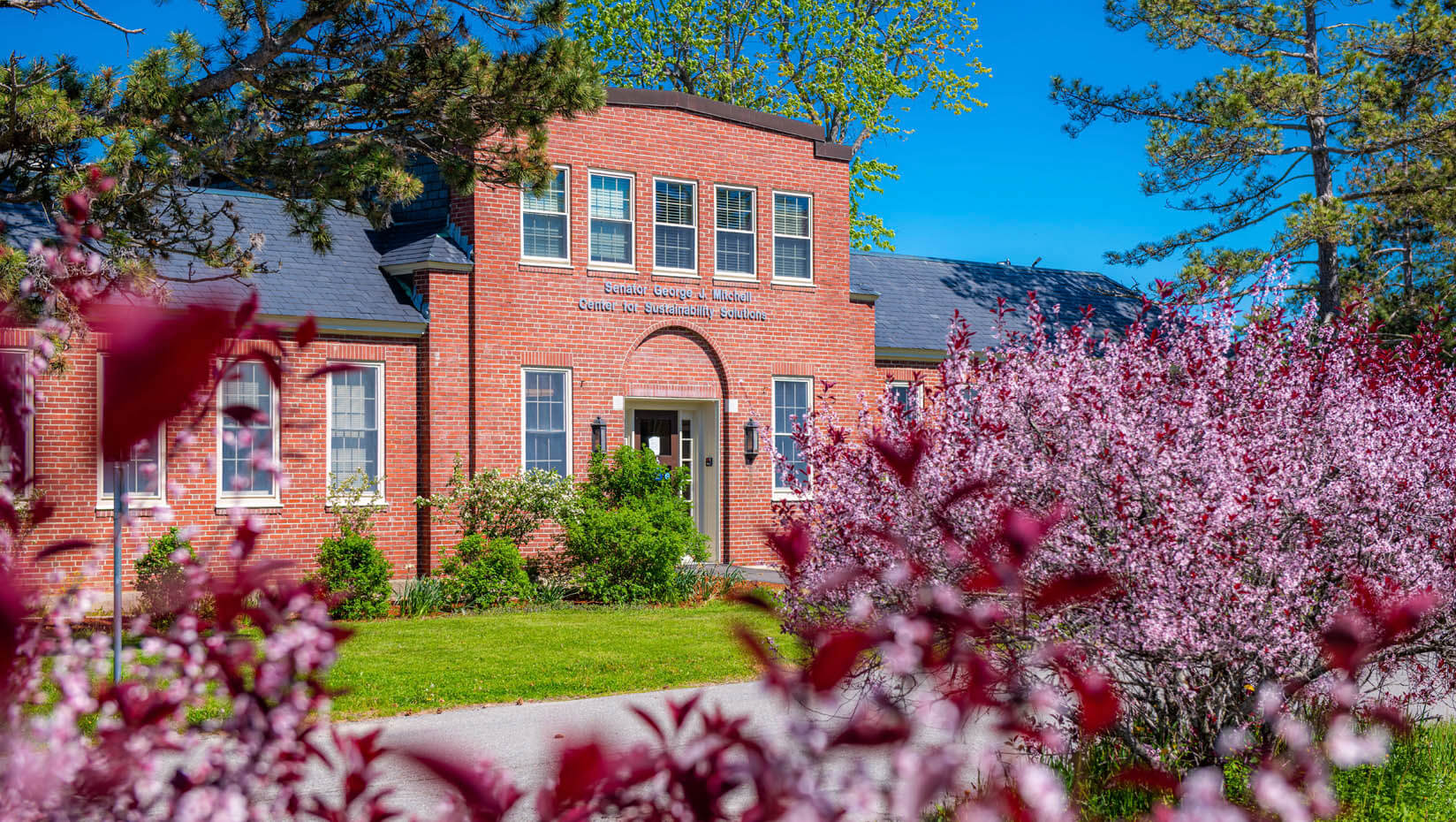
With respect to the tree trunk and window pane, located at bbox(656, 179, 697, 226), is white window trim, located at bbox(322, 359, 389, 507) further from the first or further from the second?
the tree trunk

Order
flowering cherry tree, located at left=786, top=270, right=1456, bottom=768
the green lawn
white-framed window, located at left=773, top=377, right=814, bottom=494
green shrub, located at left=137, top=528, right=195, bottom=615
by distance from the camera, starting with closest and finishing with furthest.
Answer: flowering cherry tree, located at left=786, top=270, right=1456, bottom=768, the green lawn, green shrub, located at left=137, top=528, right=195, bottom=615, white-framed window, located at left=773, top=377, right=814, bottom=494

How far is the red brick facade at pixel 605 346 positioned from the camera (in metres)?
17.2

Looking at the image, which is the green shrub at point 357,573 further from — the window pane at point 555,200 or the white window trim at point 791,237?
the white window trim at point 791,237

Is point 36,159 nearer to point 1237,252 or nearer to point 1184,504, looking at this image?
point 1184,504

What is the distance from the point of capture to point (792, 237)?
20891 millimetres

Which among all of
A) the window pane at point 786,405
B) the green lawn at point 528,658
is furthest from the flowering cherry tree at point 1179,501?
the window pane at point 786,405

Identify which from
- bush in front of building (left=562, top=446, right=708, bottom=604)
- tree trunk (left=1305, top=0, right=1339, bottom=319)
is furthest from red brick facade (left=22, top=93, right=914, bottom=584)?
tree trunk (left=1305, top=0, right=1339, bottom=319)

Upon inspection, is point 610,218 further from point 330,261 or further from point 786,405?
point 786,405

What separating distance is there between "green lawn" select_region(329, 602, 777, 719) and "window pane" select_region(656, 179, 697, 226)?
7.11 metres

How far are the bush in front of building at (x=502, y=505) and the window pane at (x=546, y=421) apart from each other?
1.08 m

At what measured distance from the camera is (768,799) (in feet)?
5.57

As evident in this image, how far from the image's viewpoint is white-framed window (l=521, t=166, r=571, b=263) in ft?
60.6

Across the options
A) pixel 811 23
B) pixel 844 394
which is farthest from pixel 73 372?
pixel 811 23

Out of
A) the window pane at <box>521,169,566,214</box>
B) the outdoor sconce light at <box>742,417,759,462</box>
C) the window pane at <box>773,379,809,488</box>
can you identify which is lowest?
the outdoor sconce light at <box>742,417,759,462</box>
